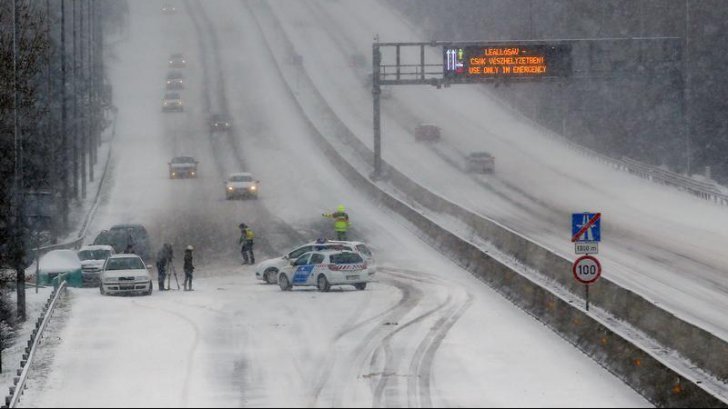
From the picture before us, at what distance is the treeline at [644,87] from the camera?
74875mm

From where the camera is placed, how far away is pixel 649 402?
67.5 ft

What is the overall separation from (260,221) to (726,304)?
25.2m

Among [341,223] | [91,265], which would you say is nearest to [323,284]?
[91,265]

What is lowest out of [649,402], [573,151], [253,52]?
[649,402]

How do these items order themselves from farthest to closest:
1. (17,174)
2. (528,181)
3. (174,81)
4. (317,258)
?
(174,81)
(528,181)
(317,258)
(17,174)

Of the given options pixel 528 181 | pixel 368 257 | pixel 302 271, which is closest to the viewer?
pixel 302 271

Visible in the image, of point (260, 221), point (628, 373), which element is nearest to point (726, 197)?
point (260, 221)

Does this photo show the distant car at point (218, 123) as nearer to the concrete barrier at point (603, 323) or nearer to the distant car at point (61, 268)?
the concrete barrier at point (603, 323)

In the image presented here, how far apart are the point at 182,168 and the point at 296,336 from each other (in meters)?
42.3

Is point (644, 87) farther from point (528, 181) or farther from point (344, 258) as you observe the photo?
point (344, 258)

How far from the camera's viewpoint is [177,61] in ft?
369

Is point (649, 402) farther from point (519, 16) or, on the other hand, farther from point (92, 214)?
point (519, 16)

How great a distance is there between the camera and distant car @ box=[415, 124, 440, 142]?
275 ft

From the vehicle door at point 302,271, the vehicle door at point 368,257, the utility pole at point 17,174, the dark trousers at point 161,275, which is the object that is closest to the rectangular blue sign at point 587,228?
the vehicle door at point 368,257
